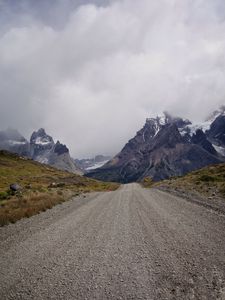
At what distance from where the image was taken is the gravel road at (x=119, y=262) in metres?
6.68

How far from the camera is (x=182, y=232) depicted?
1196 centimetres

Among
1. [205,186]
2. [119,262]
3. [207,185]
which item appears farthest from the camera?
[207,185]

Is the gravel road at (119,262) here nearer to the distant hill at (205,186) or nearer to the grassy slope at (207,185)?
the distant hill at (205,186)

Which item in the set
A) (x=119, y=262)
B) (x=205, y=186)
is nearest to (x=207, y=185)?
(x=205, y=186)

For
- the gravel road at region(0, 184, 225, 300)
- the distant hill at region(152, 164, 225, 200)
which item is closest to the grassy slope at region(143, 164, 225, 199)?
the distant hill at region(152, 164, 225, 200)

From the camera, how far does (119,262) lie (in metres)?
8.75

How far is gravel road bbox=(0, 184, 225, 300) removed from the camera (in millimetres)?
6680

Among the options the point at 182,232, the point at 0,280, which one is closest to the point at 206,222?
the point at 182,232

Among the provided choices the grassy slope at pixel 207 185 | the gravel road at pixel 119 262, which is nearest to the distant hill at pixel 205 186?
the grassy slope at pixel 207 185

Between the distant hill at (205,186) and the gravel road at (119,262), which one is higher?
the distant hill at (205,186)

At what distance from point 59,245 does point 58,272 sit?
126 inches

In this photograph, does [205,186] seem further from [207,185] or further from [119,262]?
[119,262]

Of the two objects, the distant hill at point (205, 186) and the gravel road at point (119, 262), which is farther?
the distant hill at point (205, 186)

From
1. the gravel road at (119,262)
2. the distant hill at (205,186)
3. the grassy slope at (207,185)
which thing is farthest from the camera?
the grassy slope at (207,185)
